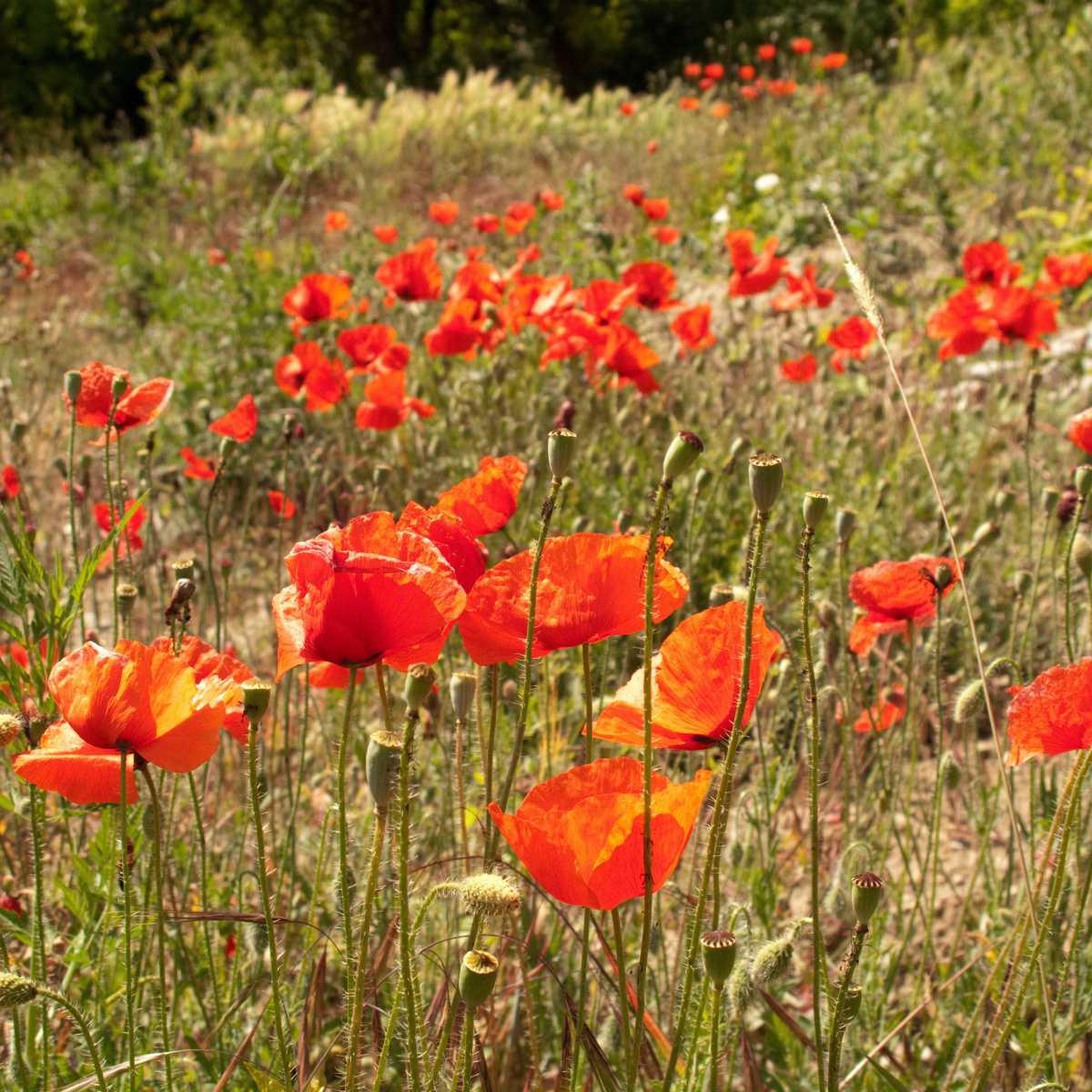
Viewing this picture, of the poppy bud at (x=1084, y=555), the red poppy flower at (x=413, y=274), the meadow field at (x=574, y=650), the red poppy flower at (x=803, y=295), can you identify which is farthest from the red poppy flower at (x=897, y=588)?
the red poppy flower at (x=413, y=274)

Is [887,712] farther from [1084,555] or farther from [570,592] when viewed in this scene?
[570,592]

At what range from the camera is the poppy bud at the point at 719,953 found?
951mm

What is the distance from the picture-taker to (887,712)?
7.99ft

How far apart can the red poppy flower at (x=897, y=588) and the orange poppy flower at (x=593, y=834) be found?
0.92 meters

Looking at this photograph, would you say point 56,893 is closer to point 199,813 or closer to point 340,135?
point 199,813

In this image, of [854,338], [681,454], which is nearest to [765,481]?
[681,454]

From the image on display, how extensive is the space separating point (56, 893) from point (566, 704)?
1042mm

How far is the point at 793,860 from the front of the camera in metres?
2.72

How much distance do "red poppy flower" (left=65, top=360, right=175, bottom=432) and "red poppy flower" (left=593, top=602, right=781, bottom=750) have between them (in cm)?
123

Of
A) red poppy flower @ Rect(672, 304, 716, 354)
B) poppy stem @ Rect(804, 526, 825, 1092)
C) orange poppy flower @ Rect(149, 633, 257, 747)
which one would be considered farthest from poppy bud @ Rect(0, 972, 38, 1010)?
red poppy flower @ Rect(672, 304, 716, 354)

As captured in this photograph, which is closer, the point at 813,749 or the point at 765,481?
the point at 765,481

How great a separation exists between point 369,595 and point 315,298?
2.90 m

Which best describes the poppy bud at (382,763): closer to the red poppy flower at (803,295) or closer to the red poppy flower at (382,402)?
the red poppy flower at (382,402)

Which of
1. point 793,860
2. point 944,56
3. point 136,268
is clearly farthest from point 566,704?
point 944,56
